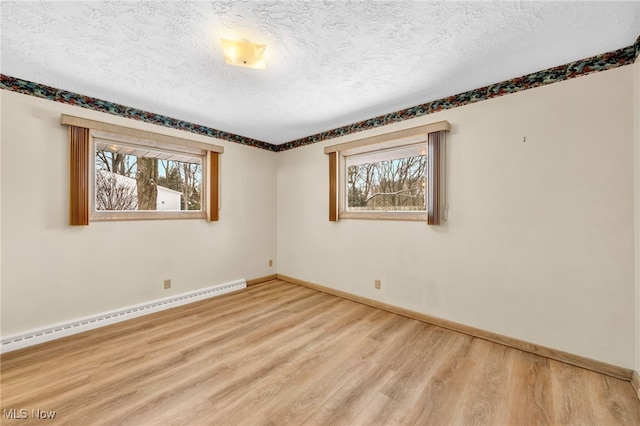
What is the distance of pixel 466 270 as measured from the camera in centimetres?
250

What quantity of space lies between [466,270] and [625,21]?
6.77ft

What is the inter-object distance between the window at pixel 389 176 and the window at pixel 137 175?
1813 millimetres

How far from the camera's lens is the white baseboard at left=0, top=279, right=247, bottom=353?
2191 millimetres

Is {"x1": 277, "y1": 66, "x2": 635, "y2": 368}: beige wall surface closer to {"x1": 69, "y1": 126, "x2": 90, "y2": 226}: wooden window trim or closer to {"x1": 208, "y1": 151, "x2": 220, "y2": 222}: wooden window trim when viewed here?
{"x1": 208, "y1": 151, "x2": 220, "y2": 222}: wooden window trim

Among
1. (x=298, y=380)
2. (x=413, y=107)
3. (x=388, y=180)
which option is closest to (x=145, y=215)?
(x=298, y=380)

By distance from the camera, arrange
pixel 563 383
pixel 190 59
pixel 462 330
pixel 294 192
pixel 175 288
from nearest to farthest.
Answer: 1. pixel 563 383
2. pixel 190 59
3. pixel 462 330
4. pixel 175 288
5. pixel 294 192

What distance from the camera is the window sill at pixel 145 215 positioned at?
2.69m

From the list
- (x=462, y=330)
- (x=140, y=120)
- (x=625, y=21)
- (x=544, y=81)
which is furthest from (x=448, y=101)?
(x=140, y=120)

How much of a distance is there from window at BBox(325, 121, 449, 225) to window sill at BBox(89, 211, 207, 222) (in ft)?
6.29

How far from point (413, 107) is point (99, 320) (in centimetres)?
412

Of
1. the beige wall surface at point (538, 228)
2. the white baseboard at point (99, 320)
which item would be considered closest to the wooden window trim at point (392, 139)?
the beige wall surface at point (538, 228)

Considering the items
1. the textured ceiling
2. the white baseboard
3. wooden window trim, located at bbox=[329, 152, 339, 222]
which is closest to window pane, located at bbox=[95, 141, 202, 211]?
the textured ceiling

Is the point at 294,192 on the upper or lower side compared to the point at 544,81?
lower

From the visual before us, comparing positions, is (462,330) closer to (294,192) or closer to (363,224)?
(363,224)
